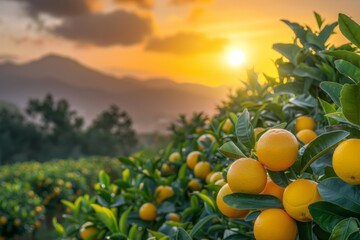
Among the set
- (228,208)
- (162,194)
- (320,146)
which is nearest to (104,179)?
(162,194)

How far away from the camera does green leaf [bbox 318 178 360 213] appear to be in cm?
104

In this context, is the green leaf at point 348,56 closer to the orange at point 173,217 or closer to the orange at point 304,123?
the orange at point 304,123

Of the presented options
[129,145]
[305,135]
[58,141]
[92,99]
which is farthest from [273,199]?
[92,99]

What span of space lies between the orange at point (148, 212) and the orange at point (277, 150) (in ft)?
3.52

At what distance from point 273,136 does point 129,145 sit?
3359 cm

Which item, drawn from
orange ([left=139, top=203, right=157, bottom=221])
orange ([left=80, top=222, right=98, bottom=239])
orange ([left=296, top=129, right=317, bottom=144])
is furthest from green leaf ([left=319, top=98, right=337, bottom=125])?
orange ([left=80, top=222, right=98, bottom=239])

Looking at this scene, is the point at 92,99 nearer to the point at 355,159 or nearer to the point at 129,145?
the point at 129,145

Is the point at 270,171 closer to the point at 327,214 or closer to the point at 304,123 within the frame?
the point at 327,214

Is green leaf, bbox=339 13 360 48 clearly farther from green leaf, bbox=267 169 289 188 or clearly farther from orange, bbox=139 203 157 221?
orange, bbox=139 203 157 221

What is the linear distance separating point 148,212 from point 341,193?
122 cm

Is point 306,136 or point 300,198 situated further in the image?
point 306,136

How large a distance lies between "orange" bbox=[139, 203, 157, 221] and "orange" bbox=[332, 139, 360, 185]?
125cm

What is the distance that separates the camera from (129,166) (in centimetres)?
245

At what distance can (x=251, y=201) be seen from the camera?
3.78 feet
